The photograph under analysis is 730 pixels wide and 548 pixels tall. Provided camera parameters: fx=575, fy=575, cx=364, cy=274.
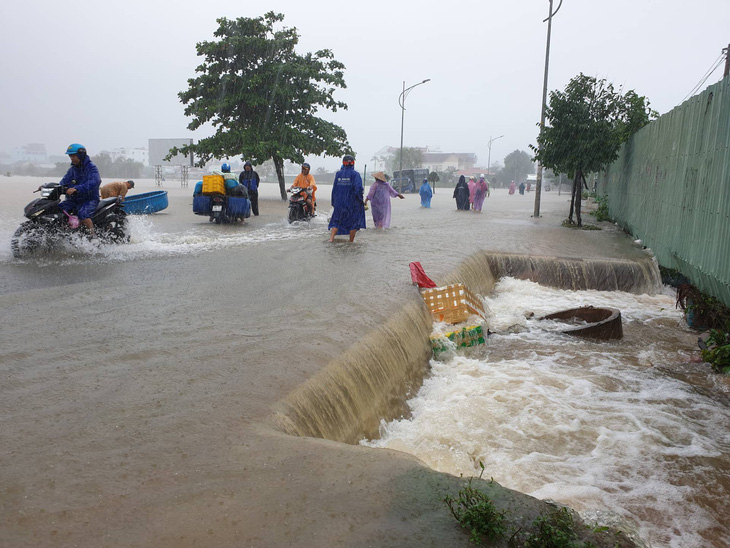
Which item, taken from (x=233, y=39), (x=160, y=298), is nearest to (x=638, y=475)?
(x=160, y=298)

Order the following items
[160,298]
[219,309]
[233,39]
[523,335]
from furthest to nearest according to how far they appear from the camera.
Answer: [233,39] < [523,335] < [160,298] < [219,309]

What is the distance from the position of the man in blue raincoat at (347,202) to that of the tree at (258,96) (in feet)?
42.2

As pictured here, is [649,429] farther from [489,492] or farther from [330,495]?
[330,495]

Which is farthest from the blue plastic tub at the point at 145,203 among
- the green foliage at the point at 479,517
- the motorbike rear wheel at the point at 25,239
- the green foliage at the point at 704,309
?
the green foliage at the point at 479,517

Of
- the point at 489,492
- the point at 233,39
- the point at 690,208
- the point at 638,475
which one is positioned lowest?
the point at 638,475

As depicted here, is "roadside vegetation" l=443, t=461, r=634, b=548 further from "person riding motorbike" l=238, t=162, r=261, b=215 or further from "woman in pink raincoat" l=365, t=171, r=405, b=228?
"person riding motorbike" l=238, t=162, r=261, b=215

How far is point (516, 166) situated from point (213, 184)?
85930mm

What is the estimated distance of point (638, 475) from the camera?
3869 millimetres

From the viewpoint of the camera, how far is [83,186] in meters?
8.64

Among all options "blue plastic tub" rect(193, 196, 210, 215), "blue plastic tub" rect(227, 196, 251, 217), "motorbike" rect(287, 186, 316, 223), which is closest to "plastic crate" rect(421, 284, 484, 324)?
"motorbike" rect(287, 186, 316, 223)

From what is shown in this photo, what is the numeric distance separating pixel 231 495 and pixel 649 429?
3520 mm

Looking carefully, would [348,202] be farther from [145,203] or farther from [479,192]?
[479,192]

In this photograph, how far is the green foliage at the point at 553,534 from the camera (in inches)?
89.1

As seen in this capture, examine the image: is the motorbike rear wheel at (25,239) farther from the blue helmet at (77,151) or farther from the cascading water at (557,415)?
the cascading water at (557,415)
